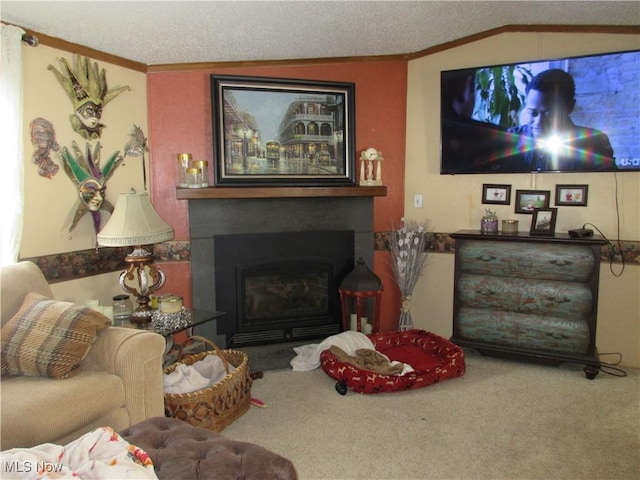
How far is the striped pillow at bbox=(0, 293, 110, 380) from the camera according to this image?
203cm

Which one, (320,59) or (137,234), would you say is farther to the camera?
(320,59)

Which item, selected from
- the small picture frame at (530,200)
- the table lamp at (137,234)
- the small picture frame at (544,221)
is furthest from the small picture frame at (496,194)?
the table lamp at (137,234)

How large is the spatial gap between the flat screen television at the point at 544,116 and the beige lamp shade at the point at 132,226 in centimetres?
221

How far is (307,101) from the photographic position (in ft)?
12.3

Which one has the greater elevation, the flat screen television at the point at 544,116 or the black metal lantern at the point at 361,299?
the flat screen television at the point at 544,116

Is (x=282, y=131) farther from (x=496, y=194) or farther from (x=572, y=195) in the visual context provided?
(x=572, y=195)

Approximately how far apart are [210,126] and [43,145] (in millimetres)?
1168

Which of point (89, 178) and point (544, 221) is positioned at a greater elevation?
point (89, 178)

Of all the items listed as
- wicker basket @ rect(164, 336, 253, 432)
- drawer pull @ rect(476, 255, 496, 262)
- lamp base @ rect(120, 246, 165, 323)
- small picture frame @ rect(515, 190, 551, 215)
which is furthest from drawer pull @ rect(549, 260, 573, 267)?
lamp base @ rect(120, 246, 165, 323)

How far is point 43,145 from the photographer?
2.97 meters

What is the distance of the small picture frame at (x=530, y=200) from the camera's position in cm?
356

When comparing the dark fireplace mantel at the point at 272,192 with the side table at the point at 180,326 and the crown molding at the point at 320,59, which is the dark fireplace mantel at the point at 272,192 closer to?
the side table at the point at 180,326

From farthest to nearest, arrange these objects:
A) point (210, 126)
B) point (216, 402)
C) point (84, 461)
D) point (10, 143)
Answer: point (210, 126) → point (10, 143) → point (216, 402) → point (84, 461)

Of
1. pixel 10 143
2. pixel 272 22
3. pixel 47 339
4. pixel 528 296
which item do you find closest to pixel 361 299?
pixel 528 296
